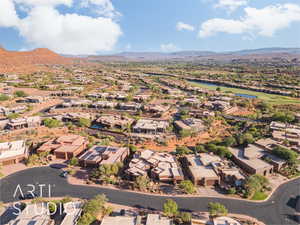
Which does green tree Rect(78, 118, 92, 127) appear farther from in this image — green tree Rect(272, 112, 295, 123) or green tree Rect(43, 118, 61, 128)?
green tree Rect(272, 112, 295, 123)

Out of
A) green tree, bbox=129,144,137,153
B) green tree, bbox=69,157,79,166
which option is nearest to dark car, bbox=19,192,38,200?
green tree, bbox=69,157,79,166

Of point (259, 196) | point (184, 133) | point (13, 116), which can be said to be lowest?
point (259, 196)

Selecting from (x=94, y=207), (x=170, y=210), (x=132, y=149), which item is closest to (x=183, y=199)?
(x=170, y=210)

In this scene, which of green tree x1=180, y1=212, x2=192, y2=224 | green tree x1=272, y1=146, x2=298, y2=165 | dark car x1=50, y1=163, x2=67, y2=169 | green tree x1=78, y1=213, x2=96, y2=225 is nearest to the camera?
green tree x1=78, y1=213, x2=96, y2=225

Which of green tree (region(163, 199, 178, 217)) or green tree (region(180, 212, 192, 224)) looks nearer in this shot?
green tree (region(180, 212, 192, 224))

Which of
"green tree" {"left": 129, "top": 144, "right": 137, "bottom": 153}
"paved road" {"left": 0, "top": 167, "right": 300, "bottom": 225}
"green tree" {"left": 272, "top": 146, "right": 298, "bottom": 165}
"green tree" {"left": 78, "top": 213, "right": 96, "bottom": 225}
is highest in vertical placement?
"green tree" {"left": 272, "top": 146, "right": 298, "bottom": 165}

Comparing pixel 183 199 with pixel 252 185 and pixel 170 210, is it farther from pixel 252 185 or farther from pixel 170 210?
pixel 252 185

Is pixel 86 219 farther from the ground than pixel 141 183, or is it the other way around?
pixel 141 183

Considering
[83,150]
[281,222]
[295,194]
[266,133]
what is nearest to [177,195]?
[281,222]

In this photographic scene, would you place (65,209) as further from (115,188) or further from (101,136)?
(101,136)
